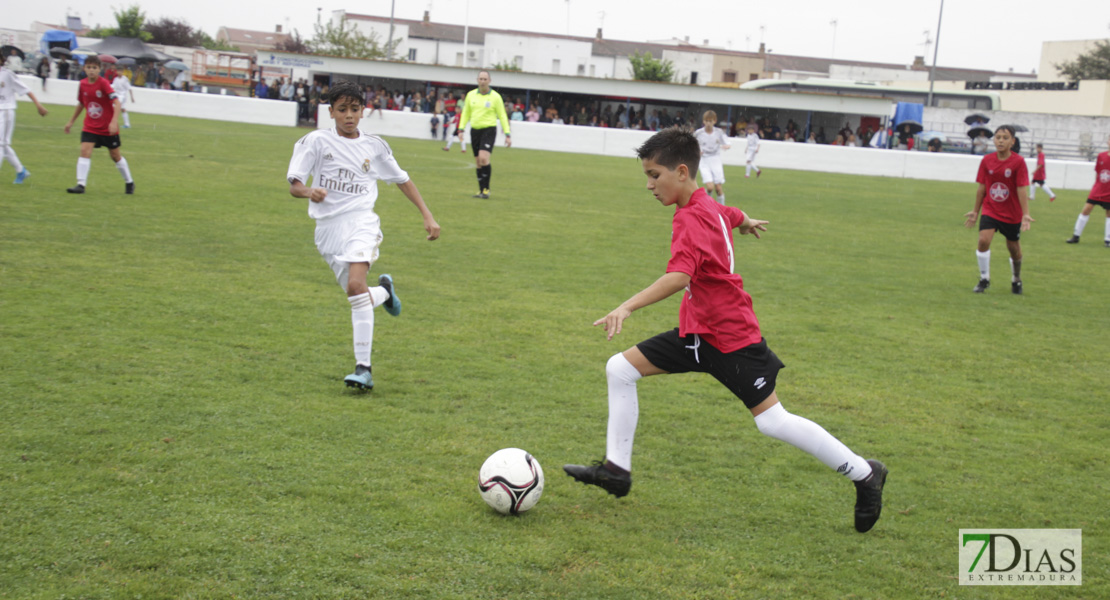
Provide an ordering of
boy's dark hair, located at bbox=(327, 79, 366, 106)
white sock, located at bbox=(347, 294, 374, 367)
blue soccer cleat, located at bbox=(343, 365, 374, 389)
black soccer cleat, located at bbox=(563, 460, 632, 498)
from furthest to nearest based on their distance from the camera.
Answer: boy's dark hair, located at bbox=(327, 79, 366, 106), white sock, located at bbox=(347, 294, 374, 367), blue soccer cleat, located at bbox=(343, 365, 374, 389), black soccer cleat, located at bbox=(563, 460, 632, 498)

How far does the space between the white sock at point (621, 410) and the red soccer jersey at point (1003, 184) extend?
7.85 m

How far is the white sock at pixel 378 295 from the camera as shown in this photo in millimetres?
6383

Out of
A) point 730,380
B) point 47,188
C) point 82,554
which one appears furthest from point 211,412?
point 47,188

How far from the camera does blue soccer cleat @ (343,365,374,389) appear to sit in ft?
19.2

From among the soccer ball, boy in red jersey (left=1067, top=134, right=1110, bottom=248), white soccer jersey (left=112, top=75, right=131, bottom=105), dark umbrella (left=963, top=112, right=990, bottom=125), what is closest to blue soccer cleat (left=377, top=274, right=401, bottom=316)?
the soccer ball

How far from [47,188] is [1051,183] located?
33.4 m

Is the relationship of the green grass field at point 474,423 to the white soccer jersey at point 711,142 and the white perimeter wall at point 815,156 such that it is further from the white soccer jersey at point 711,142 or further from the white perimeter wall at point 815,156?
the white perimeter wall at point 815,156

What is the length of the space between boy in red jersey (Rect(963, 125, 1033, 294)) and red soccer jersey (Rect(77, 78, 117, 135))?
1250cm

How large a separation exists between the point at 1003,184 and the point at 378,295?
8.04 metres

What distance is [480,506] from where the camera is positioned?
170 inches

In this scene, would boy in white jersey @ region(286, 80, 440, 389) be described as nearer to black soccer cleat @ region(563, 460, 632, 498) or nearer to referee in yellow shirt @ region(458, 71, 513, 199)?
black soccer cleat @ region(563, 460, 632, 498)

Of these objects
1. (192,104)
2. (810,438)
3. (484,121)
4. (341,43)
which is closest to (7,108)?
(484,121)

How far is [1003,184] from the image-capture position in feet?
35.2

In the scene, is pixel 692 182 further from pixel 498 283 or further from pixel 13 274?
pixel 13 274
